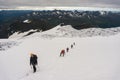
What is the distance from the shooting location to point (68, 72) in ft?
60.1

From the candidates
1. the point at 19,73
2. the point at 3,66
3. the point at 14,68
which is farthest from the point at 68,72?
the point at 3,66

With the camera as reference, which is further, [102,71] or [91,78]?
[102,71]

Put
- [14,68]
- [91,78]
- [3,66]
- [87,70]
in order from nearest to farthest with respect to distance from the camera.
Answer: [91,78], [87,70], [14,68], [3,66]

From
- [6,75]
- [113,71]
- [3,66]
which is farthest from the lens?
[3,66]

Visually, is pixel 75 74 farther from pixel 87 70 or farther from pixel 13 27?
pixel 13 27

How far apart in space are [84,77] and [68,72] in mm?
2408

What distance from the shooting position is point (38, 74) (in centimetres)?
1859

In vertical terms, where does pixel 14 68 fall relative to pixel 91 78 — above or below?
below

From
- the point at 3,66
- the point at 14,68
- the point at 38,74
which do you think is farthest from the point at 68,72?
the point at 3,66

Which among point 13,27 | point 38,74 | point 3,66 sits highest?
point 38,74

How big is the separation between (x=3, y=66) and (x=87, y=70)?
1036 cm

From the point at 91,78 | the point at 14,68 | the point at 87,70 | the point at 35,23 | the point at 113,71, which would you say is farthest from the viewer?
the point at 35,23

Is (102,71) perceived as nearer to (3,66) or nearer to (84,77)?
(84,77)

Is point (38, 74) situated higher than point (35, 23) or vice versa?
point (38, 74)
